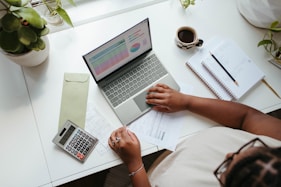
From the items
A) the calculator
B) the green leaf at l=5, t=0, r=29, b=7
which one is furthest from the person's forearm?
the green leaf at l=5, t=0, r=29, b=7

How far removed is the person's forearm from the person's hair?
1.09ft

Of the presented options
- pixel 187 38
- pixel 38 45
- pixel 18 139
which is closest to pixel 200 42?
pixel 187 38

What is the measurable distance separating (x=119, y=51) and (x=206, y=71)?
33cm

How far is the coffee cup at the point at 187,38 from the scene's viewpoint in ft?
3.44

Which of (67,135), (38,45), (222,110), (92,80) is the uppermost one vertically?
(38,45)

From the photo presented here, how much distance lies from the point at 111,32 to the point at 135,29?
8.3 inches

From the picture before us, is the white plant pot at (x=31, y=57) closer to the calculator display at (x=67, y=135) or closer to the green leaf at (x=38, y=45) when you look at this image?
the green leaf at (x=38, y=45)

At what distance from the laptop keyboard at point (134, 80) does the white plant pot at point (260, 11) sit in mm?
407

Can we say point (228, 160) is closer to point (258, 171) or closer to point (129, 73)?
point (258, 171)

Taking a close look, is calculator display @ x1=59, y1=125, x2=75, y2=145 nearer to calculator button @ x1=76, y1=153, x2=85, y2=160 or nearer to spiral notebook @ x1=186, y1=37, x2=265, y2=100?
calculator button @ x1=76, y1=153, x2=85, y2=160

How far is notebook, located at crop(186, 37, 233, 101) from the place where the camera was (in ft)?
3.34

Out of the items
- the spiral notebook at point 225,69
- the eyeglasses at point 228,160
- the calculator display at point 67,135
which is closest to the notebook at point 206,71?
the spiral notebook at point 225,69

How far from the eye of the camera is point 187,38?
108cm

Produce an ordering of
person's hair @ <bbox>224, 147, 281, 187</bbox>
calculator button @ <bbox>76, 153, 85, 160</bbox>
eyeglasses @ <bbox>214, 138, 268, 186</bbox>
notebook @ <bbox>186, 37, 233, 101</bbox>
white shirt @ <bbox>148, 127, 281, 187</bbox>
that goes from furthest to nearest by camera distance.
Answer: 1. notebook @ <bbox>186, 37, 233, 101</bbox>
2. calculator button @ <bbox>76, 153, 85, 160</bbox>
3. white shirt @ <bbox>148, 127, 281, 187</bbox>
4. eyeglasses @ <bbox>214, 138, 268, 186</bbox>
5. person's hair @ <bbox>224, 147, 281, 187</bbox>
